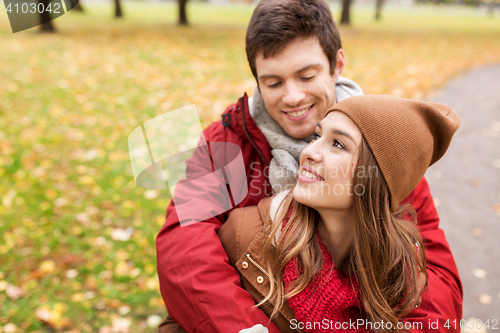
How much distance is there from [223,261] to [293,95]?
36.0 inches

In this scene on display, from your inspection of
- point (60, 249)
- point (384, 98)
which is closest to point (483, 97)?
point (384, 98)

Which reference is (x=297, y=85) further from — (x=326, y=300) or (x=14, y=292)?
(x=14, y=292)

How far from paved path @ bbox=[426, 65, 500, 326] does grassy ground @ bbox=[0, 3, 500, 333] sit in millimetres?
1466

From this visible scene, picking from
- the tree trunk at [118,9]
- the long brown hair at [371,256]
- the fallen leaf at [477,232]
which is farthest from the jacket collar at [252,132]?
the tree trunk at [118,9]

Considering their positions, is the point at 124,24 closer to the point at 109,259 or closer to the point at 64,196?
the point at 64,196

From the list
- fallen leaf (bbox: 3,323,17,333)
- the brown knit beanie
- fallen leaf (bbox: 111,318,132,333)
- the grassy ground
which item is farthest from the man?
fallen leaf (bbox: 3,323,17,333)

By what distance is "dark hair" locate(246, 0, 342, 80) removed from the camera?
1.88 m

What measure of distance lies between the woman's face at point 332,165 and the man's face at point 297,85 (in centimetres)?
41

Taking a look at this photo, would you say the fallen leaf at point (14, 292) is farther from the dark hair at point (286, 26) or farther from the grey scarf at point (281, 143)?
the dark hair at point (286, 26)

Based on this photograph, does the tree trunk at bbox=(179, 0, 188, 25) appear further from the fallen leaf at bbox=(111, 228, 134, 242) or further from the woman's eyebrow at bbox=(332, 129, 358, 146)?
the woman's eyebrow at bbox=(332, 129, 358, 146)

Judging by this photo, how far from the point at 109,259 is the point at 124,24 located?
1742 centimetres

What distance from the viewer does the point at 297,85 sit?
1.94 m

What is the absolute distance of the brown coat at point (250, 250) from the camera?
1.68 metres

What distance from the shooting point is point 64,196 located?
4.24m
